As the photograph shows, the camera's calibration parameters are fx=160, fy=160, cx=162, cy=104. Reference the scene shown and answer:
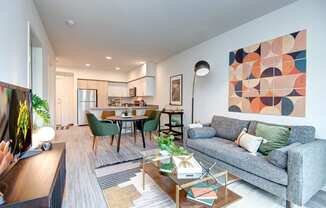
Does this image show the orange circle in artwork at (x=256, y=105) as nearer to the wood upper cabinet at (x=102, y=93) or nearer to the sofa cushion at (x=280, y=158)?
the sofa cushion at (x=280, y=158)

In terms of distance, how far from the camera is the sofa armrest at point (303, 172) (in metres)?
1.51

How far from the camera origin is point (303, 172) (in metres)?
1.51

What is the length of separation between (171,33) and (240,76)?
5.23 ft

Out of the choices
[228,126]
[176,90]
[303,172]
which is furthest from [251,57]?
[176,90]

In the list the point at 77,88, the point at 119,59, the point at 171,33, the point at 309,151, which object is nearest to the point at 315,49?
the point at 309,151

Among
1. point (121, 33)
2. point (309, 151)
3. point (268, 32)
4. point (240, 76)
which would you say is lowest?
point (309, 151)

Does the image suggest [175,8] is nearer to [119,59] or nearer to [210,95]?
[210,95]

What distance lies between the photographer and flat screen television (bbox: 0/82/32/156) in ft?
3.55

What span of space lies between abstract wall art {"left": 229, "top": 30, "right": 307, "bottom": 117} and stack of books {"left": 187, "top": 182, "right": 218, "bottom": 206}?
1.66 meters

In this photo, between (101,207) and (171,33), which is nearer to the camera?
(101,207)

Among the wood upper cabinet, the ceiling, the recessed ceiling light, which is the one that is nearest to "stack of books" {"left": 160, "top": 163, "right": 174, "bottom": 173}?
the ceiling

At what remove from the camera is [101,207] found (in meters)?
1.63

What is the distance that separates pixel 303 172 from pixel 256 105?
52.6 inches

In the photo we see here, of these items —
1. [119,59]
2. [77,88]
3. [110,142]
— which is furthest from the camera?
[77,88]
